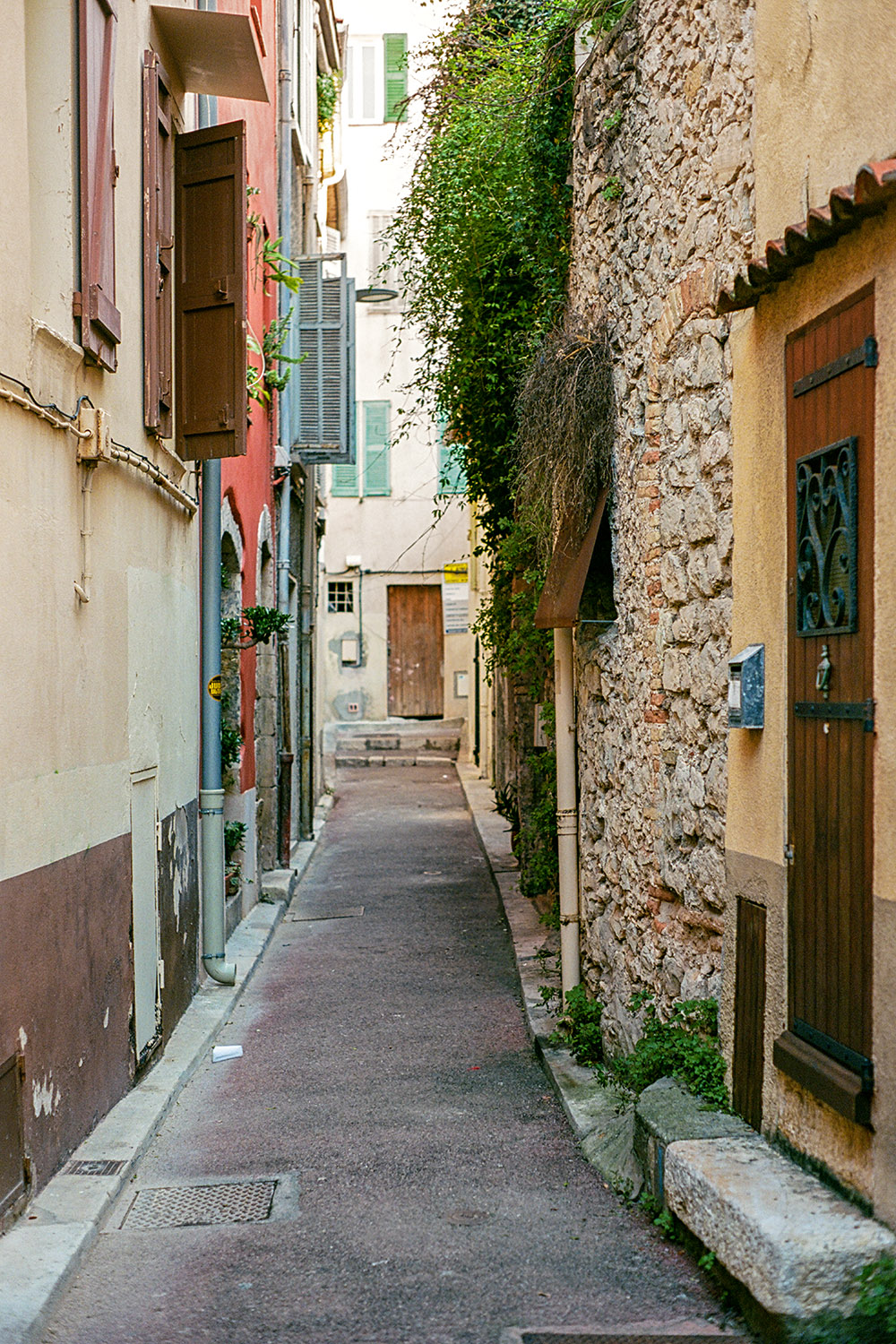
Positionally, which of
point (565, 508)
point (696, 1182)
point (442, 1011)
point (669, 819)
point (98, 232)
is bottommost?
point (442, 1011)

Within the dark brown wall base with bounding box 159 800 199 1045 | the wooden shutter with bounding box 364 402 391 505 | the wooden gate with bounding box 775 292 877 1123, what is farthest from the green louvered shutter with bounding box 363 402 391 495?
the wooden gate with bounding box 775 292 877 1123

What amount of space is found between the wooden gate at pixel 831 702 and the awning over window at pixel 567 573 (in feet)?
7.21

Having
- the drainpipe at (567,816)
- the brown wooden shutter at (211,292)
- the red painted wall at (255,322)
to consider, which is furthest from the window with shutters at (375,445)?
the drainpipe at (567,816)

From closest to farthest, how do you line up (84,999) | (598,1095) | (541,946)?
(84,999), (598,1095), (541,946)

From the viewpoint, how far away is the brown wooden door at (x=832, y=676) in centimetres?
349

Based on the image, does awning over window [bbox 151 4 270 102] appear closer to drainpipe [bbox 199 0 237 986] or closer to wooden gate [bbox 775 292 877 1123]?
drainpipe [bbox 199 0 237 986]

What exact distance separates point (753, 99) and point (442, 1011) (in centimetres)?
542

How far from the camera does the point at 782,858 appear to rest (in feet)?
13.7

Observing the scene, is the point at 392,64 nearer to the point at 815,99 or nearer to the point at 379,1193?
the point at 815,99

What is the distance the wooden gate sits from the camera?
3484mm

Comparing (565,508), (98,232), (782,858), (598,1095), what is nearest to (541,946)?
(598,1095)

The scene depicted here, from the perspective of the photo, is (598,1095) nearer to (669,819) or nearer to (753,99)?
(669,819)

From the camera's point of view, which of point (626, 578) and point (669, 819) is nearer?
point (669, 819)

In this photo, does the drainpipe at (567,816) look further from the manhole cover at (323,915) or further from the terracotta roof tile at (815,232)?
the manhole cover at (323,915)
